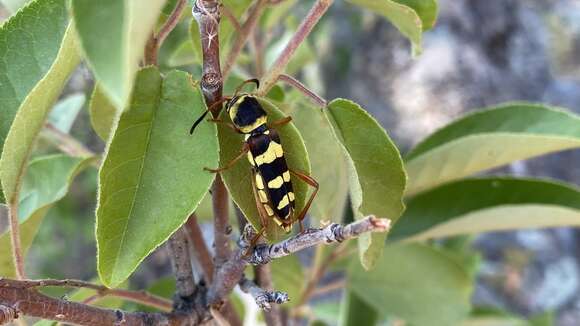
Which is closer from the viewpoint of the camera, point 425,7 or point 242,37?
point 242,37

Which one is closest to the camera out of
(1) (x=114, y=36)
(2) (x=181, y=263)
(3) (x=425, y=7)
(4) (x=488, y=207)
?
(1) (x=114, y=36)

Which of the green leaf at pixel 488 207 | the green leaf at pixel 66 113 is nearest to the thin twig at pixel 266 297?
the green leaf at pixel 488 207

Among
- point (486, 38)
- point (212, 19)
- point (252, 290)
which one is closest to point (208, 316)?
point (252, 290)

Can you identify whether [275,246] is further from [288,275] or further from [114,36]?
[288,275]

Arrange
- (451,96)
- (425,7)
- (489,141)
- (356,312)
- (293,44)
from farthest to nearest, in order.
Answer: (451,96) < (356,312) < (489,141) < (425,7) < (293,44)

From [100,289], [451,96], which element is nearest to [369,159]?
[100,289]

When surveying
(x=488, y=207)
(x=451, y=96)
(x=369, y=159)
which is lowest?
(x=451, y=96)

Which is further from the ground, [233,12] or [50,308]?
[233,12]
